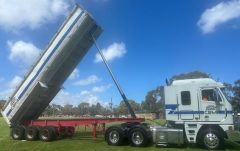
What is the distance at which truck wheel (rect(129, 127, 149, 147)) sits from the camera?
14.6 metres

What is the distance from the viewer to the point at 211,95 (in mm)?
14000

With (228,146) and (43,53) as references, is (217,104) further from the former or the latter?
(43,53)

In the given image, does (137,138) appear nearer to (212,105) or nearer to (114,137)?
(114,137)

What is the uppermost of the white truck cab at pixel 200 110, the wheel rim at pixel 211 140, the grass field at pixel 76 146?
the white truck cab at pixel 200 110

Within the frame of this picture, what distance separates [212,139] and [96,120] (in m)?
5.98

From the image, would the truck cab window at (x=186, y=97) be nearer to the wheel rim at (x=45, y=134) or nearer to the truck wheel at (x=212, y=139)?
the truck wheel at (x=212, y=139)

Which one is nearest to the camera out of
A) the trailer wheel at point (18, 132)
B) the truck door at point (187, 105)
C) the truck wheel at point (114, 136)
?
the truck door at point (187, 105)

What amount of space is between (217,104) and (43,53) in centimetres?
908

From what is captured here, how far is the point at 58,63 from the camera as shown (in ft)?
56.2

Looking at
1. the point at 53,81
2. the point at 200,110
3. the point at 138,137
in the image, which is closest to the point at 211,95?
the point at 200,110

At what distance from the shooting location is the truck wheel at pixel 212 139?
13320 mm

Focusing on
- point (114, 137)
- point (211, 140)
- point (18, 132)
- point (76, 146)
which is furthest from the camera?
point (18, 132)

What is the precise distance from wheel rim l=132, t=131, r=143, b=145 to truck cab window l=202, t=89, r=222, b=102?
3.30m

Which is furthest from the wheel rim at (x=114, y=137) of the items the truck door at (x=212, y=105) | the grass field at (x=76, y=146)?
the truck door at (x=212, y=105)
